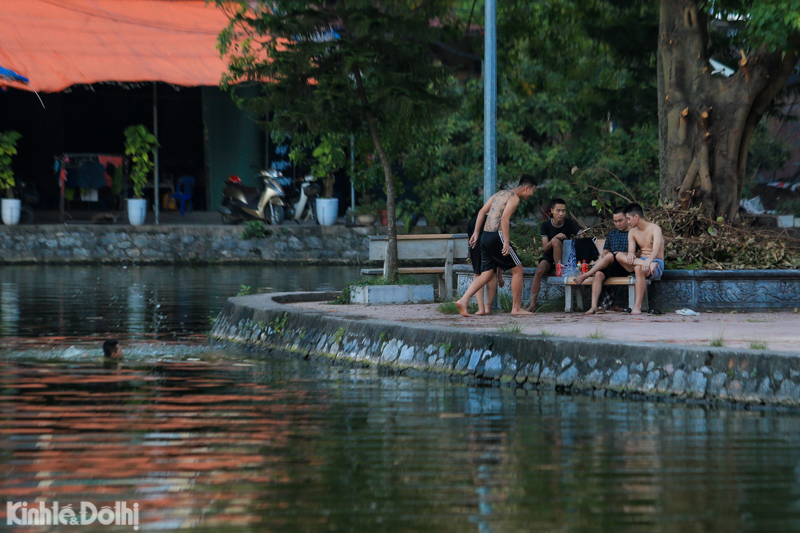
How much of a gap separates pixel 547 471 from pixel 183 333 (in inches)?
303

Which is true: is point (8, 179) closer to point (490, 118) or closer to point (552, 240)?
point (490, 118)

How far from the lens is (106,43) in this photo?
87.0 ft

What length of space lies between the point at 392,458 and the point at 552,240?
6.76 meters

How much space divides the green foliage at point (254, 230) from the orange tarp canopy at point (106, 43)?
11.0 feet

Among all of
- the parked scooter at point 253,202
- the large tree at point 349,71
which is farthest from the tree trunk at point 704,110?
the parked scooter at point 253,202

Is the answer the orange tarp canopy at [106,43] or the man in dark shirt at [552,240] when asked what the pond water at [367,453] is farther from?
the orange tarp canopy at [106,43]

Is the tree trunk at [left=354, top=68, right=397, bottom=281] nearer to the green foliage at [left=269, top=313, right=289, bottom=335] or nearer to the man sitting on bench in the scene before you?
the green foliage at [left=269, top=313, right=289, bottom=335]

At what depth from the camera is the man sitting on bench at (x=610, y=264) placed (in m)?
11.9

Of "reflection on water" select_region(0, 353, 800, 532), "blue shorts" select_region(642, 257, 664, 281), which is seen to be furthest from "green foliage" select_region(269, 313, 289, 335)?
"blue shorts" select_region(642, 257, 664, 281)

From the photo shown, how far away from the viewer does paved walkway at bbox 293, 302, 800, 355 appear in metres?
8.89

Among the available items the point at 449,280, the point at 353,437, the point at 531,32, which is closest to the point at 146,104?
the point at 531,32

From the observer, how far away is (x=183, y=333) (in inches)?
502

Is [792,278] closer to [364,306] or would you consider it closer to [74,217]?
[364,306]

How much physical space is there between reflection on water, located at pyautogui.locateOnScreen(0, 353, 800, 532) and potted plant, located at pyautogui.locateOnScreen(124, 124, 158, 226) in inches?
702
